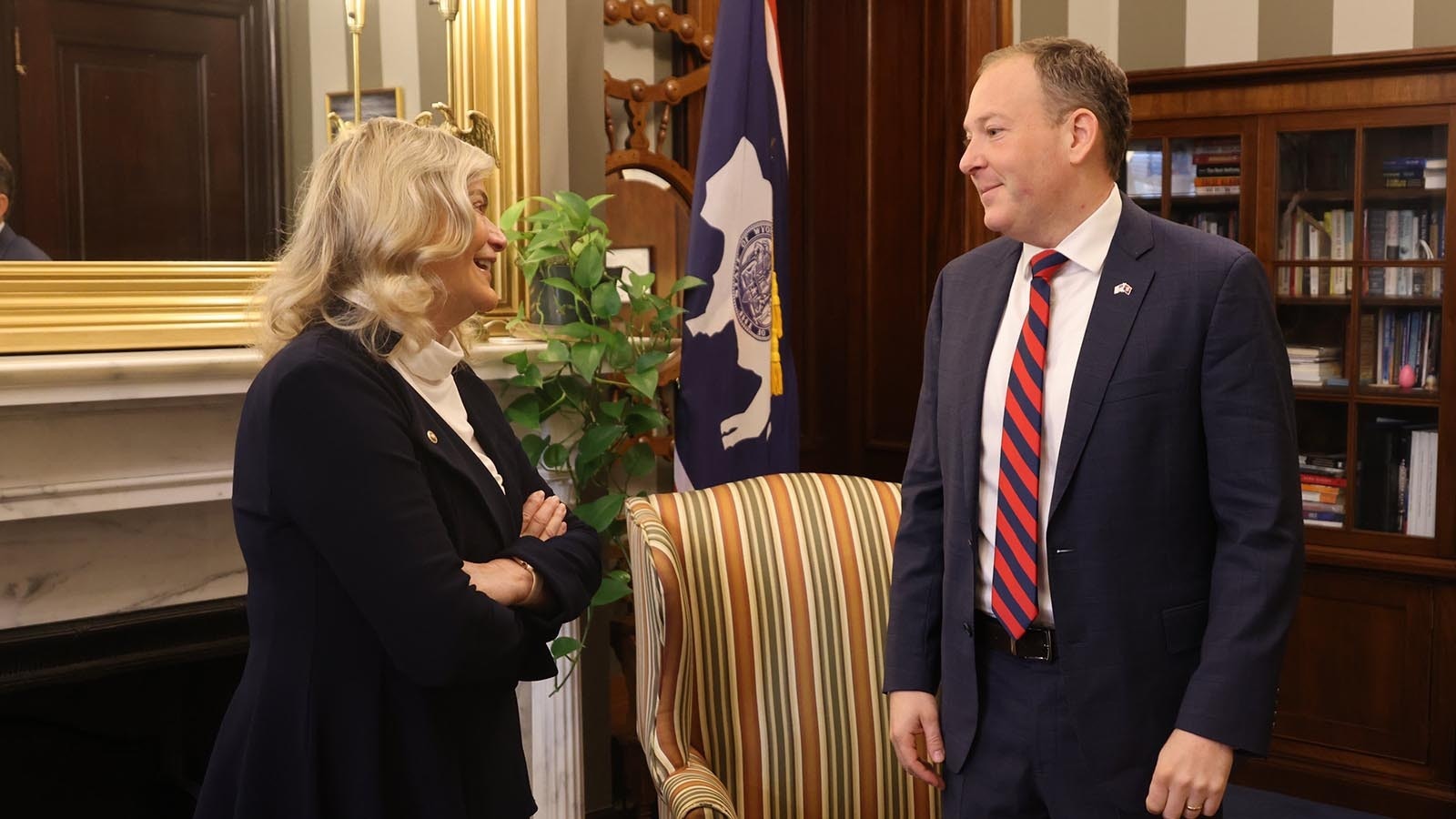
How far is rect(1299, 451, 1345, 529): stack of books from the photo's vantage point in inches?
151

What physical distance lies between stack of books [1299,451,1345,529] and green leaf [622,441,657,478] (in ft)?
6.84

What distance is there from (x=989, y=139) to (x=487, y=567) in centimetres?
84

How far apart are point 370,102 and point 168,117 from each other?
0.43 meters

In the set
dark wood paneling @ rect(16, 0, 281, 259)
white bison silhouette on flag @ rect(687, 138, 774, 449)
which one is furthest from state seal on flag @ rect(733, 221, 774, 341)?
dark wood paneling @ rect(16, 0, 281, 259)

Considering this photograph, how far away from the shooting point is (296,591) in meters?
1.41

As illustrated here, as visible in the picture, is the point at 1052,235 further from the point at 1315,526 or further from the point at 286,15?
the point at 1315,526

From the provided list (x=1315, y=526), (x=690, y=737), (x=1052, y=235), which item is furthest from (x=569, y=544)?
(x=1315, y=526)

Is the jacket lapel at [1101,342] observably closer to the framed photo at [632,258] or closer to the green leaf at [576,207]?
the green leaf at [576,207]

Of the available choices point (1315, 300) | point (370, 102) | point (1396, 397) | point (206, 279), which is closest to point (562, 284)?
point (370, 102)

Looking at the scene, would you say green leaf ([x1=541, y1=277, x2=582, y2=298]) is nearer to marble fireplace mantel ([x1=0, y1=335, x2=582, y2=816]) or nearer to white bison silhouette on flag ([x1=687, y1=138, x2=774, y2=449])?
marble fireplace mantel ([x1=0, y1=335, x2=582, y2=816])

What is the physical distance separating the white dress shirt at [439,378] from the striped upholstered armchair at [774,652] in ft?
1.61

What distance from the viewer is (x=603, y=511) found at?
107 inches

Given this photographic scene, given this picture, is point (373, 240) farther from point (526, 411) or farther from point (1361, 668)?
point (1361, 668)

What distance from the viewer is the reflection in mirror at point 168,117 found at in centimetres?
226
